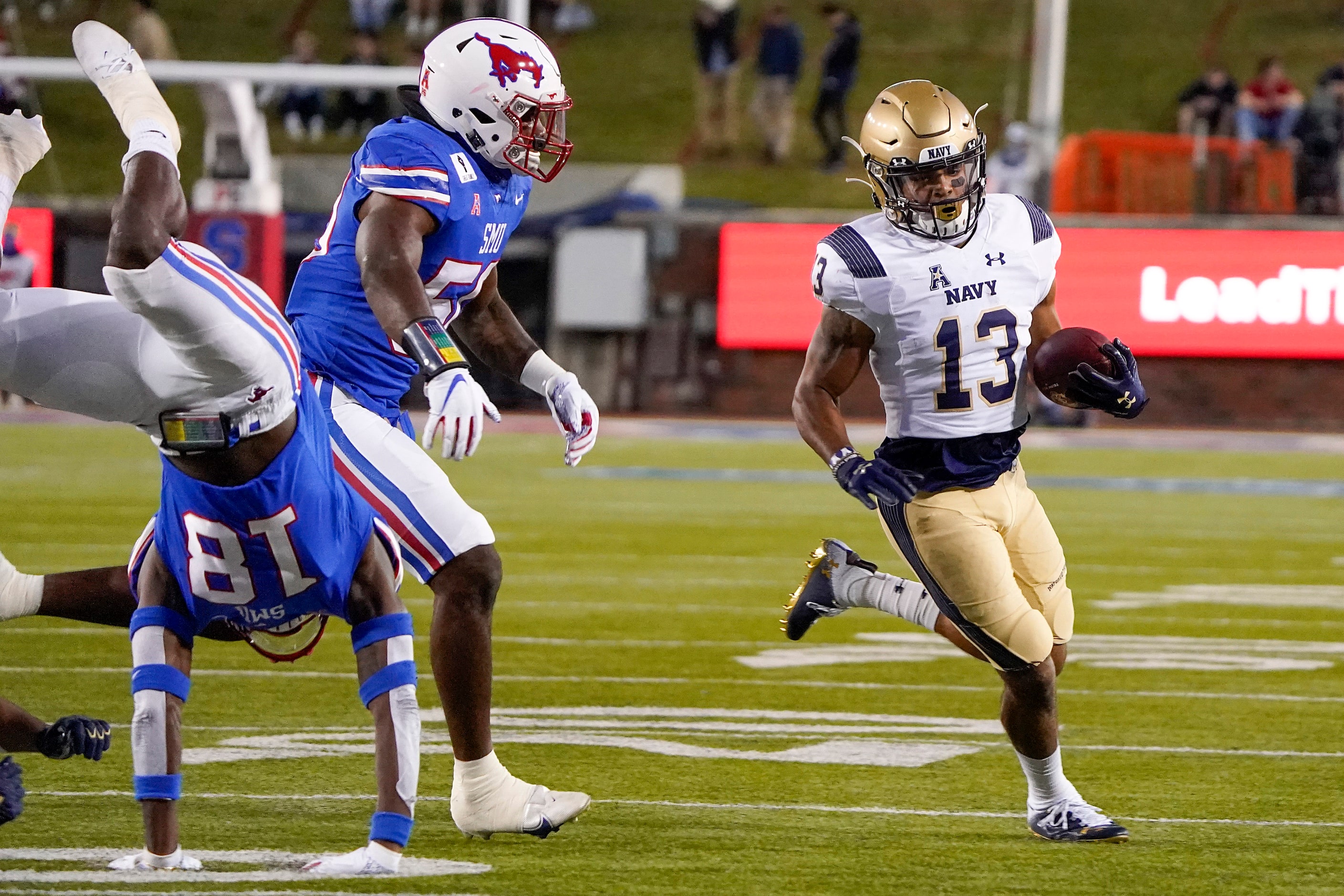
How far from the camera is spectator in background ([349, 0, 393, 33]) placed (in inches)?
876

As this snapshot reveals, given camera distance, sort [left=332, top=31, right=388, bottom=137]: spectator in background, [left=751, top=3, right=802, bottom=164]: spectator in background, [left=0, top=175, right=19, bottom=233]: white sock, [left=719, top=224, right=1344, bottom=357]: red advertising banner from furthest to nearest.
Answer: [left=332, top=31, right=388, bottom=137]: spectator in background, [left=751, top=3, right=802, bottom=164]: spectator in background, [left=719, top=224, right=1344, bottom=357]: red advertising banner, [left=0, top=175, right=19, bottom=233]: white sock

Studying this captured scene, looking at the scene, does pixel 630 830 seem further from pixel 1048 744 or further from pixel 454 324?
pixel 454 324

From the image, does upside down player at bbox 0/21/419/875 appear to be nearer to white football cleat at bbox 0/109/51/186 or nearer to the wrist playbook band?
white football cleat at bbox 0/109/51/186

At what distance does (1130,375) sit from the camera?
4.39m

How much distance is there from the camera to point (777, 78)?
815 inches

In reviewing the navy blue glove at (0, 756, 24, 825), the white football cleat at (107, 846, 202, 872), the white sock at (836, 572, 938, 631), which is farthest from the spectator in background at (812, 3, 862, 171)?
the white football cleat at (107, 846, 202, 872)

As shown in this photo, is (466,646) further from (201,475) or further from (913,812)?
(913,812)

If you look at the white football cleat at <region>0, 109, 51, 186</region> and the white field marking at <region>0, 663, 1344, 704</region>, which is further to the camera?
the white field marking at <region>0, 663, 1344, 704</region>

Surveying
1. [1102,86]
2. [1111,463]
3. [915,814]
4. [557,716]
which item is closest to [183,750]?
[557,716]

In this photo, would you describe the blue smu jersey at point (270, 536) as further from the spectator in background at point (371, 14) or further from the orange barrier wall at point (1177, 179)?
the spectator in background at point (371, 14)

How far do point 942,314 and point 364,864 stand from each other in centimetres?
168

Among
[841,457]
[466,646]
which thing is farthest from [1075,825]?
[466,646]

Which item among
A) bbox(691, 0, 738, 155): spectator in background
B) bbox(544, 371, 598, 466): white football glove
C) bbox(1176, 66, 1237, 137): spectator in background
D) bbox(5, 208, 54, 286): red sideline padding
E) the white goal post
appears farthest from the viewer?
bbox(691, 0, 738, 155): spectator in background

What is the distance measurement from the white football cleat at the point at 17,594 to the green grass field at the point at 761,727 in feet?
1.34
